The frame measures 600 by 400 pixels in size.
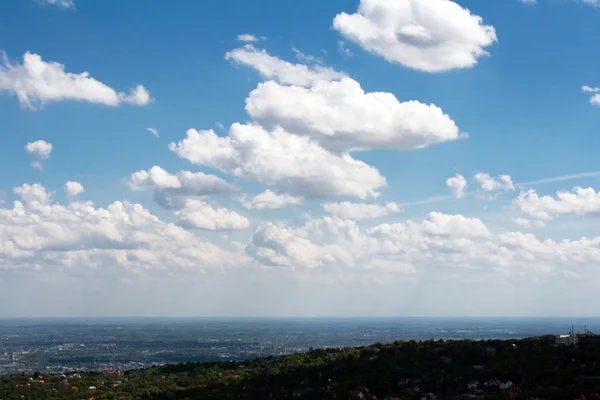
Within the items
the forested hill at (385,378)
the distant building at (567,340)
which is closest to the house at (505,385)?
the forested hill at (385,378)

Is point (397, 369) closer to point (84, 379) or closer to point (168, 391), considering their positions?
point (168, 391)

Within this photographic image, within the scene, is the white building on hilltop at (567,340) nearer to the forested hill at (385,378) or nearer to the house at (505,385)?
the forested hill at (385,378)

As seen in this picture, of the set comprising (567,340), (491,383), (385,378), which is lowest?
(385,378)

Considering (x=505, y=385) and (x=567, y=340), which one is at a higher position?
(x=567, y=340)

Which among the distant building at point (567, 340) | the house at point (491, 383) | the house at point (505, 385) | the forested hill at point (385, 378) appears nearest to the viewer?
the house at point (505, 385)

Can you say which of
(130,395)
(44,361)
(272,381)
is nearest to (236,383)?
(272,381)

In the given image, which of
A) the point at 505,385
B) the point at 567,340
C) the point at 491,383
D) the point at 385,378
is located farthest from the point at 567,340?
the point at 385,378

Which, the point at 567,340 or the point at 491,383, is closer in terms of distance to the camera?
the point at 491,383

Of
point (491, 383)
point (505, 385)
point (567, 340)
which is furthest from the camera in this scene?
point (567, 340)

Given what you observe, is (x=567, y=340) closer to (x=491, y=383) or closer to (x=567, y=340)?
(x=567, y=340)
